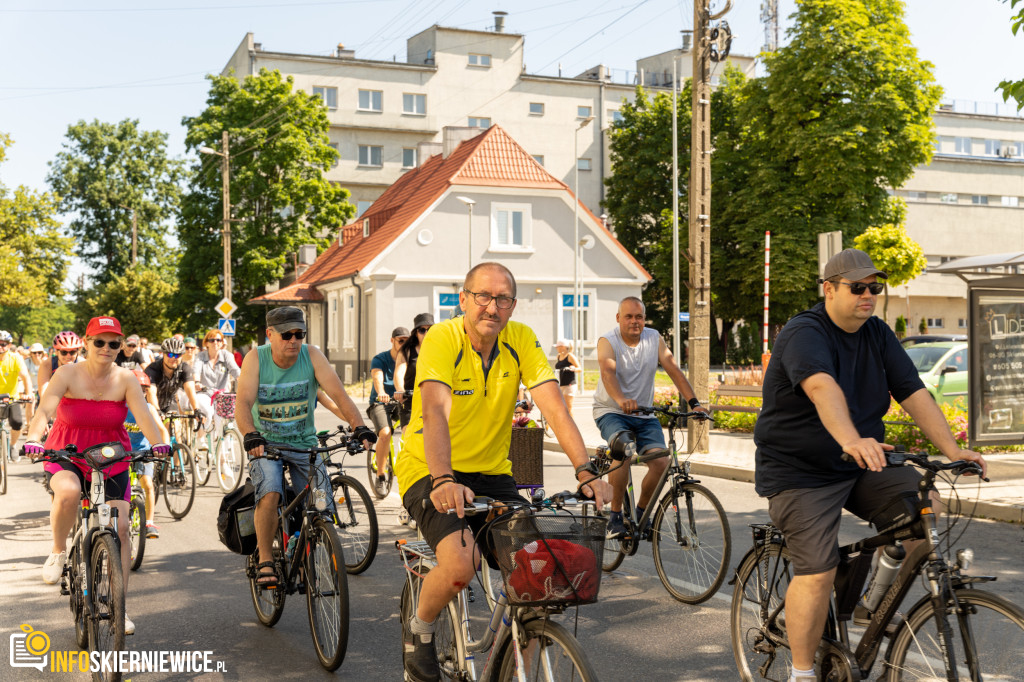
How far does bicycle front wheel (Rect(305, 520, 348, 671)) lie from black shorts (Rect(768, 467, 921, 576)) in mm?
2174

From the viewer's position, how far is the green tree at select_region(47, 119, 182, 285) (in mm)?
66000

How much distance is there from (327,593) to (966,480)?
8.23 meters

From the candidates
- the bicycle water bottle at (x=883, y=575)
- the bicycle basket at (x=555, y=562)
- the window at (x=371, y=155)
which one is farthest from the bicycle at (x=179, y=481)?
the window at (x=371, y=155)

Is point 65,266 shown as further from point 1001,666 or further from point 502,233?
point 1001,666

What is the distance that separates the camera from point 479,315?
4.00 meters

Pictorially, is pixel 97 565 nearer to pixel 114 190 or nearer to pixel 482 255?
pixel 482 255

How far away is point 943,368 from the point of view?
1659 centimetres

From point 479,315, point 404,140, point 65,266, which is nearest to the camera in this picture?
point 479,315

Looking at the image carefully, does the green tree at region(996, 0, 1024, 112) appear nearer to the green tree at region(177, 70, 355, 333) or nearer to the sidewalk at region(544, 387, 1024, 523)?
the sidewalk at region(544, 387, 1024, 523)

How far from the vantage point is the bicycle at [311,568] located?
5.20m

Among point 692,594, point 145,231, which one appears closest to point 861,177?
point 692,594

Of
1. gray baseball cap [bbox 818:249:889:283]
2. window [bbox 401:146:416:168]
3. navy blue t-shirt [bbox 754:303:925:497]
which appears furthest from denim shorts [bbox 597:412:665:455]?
window [bbox 401:146:416:168]

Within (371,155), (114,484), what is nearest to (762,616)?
(114,484)

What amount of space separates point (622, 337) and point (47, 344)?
11700 centimetres
